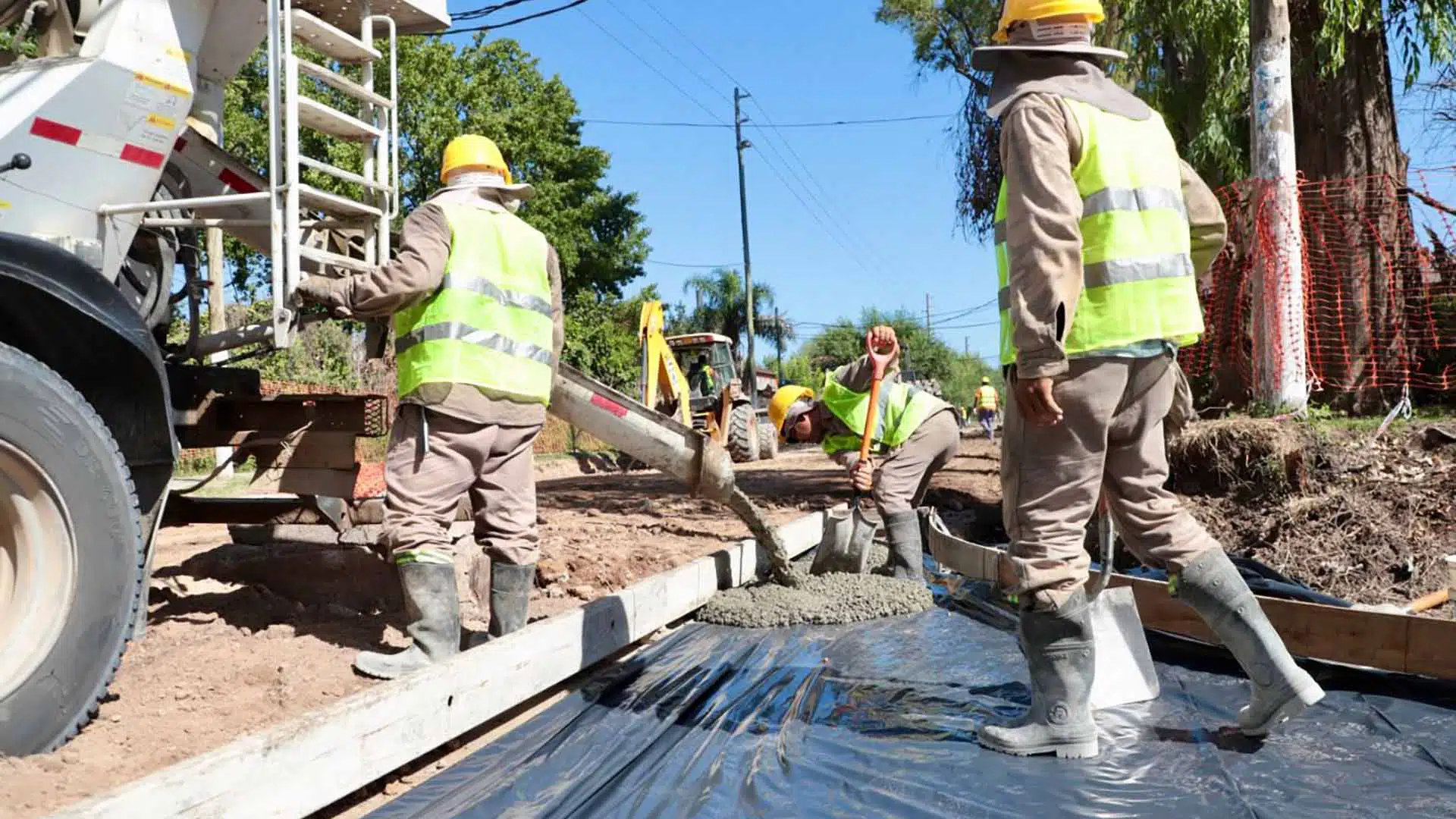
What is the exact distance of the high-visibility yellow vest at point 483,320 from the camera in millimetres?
3613

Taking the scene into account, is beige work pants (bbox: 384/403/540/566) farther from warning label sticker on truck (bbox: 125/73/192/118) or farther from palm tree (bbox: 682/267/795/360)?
palm tree (bbox: 682/267/795/360)

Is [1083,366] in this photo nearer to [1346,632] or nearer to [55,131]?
[1346,632]

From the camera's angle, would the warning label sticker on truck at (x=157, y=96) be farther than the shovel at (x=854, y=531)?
No

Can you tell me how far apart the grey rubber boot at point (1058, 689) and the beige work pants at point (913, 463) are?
286cm

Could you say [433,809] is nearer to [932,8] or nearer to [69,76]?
[69,76]

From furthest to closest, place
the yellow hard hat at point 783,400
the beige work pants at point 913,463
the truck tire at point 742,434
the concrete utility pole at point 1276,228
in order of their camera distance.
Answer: the truck tire at point 742,434 < the concrete utility pole at point 1276,228 < the yellow hard hat at point 783,400 < the beige work pants at point 913,463

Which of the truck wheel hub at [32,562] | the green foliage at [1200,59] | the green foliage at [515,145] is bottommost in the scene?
the truck wheel hub at [32,562]

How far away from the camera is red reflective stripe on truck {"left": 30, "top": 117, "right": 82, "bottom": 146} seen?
3020 millimetres

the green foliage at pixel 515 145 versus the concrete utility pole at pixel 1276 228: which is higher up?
the green foliage at pixel 515 145

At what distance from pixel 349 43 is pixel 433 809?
274 centimetres

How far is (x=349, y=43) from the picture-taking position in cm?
387

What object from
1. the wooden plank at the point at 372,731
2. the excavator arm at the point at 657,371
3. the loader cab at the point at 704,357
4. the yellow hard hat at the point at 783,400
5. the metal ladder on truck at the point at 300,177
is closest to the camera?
the wooden plank at the point at 372,731

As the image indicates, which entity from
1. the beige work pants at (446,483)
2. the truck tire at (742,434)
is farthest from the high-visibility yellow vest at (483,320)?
the truck tire at (742,434)

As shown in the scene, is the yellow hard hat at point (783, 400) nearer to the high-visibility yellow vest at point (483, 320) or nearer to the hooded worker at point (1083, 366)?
the high-visibility yellow vest at point (483, 320)
